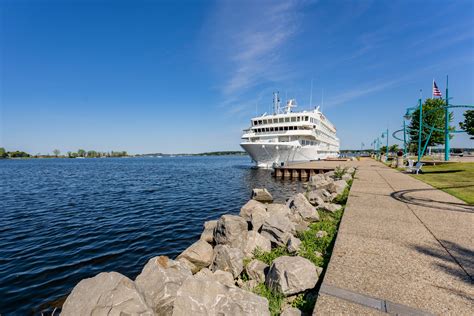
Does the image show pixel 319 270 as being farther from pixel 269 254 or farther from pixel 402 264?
pixel 269 254

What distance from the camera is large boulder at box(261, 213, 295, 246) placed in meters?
6.13

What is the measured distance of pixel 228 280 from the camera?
4.77 metres

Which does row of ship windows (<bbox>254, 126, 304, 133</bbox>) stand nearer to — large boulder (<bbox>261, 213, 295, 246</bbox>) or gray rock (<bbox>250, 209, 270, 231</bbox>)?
gray rock (<bbox>250, 209, 270, 231</bbox>)

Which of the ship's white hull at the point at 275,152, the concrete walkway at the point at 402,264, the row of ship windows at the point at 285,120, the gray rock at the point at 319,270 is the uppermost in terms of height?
the row of ship windows at the point at 285,120

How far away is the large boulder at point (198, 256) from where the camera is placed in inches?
226

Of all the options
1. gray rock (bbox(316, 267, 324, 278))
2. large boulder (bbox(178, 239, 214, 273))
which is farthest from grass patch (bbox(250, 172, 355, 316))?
large boulder (bbox(178, 239, 214, 273))

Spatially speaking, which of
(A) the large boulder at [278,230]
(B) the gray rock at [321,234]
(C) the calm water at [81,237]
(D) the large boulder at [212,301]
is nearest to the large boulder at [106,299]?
(D) the large boulder at [212,301]

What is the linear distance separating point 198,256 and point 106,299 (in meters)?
3.12

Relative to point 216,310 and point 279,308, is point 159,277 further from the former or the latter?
point 279,308

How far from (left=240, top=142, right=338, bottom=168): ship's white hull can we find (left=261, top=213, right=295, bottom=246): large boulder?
1107 inches

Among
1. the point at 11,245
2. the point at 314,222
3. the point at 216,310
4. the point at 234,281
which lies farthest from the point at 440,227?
the point at 11,245

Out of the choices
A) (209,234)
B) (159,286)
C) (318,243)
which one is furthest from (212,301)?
(209,234)

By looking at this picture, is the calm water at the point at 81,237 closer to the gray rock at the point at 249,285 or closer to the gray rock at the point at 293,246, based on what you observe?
the gray rock at the point at 249,285

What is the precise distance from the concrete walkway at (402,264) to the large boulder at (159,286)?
6.91 ft
